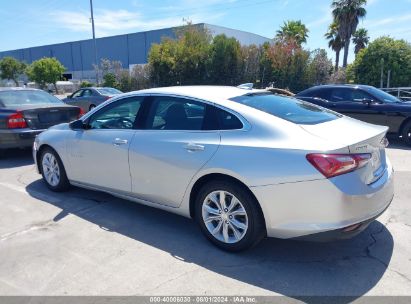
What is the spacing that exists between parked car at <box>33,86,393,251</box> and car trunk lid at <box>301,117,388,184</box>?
0.04ft

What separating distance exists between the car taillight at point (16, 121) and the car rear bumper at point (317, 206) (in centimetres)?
601

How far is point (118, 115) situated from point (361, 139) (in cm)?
282

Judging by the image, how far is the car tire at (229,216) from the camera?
11.1 feet

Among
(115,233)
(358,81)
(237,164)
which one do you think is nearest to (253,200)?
(237,164)

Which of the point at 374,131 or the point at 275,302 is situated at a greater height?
the point at 374,131

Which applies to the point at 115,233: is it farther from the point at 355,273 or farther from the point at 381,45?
the point at 381,45

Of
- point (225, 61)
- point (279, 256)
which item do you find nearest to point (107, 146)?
point (279, 256)

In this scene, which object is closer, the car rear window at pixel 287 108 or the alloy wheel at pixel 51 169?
the car rear window at pixel 287 108

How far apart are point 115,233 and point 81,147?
53.0 inches

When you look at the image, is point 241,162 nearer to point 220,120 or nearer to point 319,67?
point 220,120

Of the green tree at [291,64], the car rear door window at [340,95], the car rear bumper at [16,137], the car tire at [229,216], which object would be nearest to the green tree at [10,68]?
the green tree at [291,64]

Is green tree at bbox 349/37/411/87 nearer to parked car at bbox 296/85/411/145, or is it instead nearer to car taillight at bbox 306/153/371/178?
parked car at bbox 296/85/411/145

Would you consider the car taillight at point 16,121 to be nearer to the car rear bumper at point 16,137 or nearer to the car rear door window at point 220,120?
the car rear bumper at point 16,137

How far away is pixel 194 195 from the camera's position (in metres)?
3.84
